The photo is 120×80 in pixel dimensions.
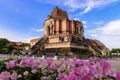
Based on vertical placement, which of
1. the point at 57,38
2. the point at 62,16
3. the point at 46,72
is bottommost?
the point at 46,72

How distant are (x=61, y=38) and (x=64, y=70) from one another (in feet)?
160

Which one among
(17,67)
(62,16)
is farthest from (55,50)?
(17,67)

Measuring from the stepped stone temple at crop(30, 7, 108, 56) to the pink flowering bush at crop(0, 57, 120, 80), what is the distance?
135ft

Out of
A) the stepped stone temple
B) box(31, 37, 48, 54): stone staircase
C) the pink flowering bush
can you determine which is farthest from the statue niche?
the pink flowering bush

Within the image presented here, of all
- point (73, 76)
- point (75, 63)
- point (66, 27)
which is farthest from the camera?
point (66, 27)

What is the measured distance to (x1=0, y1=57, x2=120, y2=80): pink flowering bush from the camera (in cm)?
176

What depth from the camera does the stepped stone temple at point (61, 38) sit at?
48.3 metres

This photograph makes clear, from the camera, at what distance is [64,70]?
2988mm

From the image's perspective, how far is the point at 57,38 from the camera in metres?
52.1

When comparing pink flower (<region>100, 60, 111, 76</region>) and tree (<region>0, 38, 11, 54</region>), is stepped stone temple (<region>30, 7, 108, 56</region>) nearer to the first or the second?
tree (<region>0, 38, 11, 54</region>)

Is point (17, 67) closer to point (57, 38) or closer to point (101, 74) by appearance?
point (101, 74)

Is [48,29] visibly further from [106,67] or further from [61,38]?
[106,67]

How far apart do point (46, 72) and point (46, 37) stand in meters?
52.2

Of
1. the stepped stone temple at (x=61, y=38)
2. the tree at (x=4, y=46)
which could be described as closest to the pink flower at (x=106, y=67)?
the stepped stone temple at (x=61, y=38)
